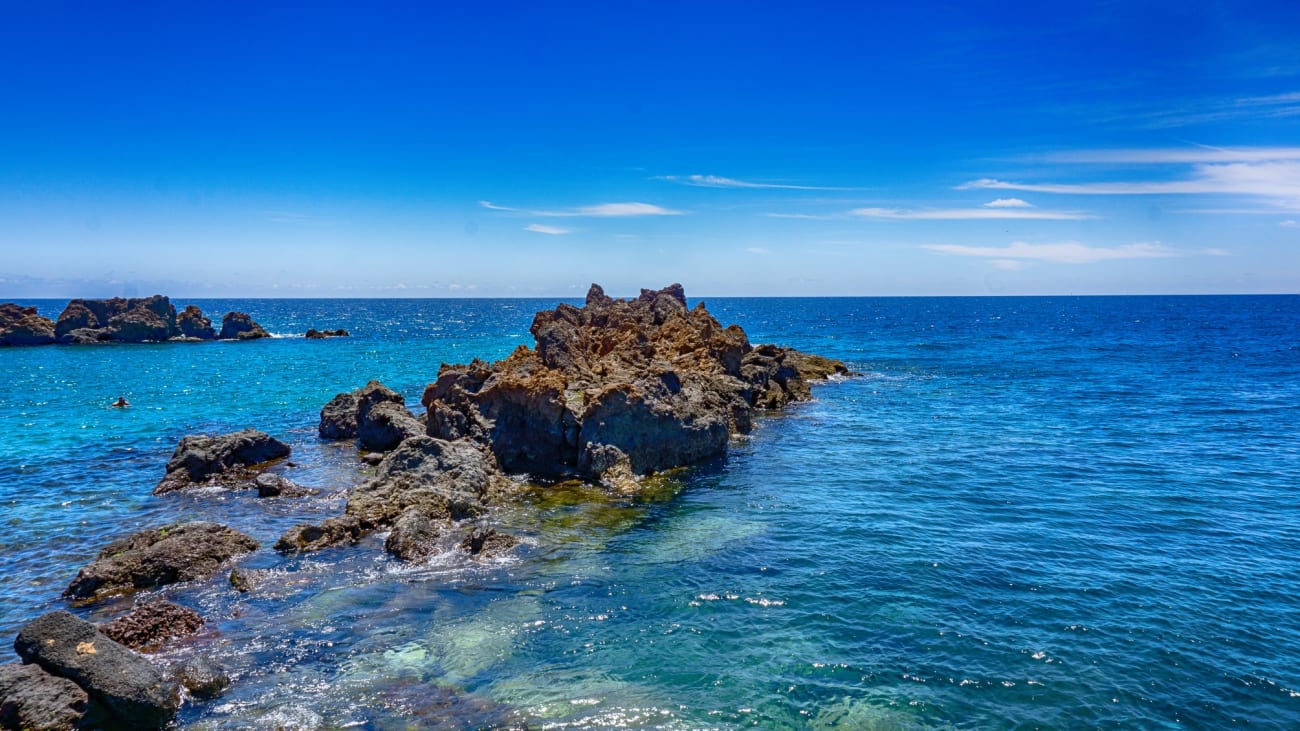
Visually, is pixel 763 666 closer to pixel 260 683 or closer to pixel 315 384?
pixel 260 683

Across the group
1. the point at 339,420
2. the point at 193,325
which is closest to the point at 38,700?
the point at 339,420

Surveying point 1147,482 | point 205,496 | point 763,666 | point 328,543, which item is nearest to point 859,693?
point 763,666

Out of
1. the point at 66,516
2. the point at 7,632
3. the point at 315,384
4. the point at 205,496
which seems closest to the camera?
the point at 7,632

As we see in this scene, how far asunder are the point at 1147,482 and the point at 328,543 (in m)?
30.2

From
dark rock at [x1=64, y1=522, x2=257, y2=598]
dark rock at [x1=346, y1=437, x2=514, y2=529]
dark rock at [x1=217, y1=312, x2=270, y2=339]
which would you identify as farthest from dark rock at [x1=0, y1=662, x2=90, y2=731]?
dark rock at [x1=217, y1=312, x2=270, y2=339]

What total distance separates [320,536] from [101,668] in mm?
9378

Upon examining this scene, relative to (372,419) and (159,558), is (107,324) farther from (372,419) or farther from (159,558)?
(159,558)

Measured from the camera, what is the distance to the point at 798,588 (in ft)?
61.6

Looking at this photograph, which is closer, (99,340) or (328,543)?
(328,543)

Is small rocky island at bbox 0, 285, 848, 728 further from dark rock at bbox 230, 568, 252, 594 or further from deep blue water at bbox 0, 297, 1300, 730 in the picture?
deep blue water at bbox 0, 297, 1300, 730

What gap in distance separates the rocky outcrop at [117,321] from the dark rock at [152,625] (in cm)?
12168

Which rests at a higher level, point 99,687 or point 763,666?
point 99,687

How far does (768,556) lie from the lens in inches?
828

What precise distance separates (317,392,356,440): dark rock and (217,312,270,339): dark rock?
99152 millimetres
